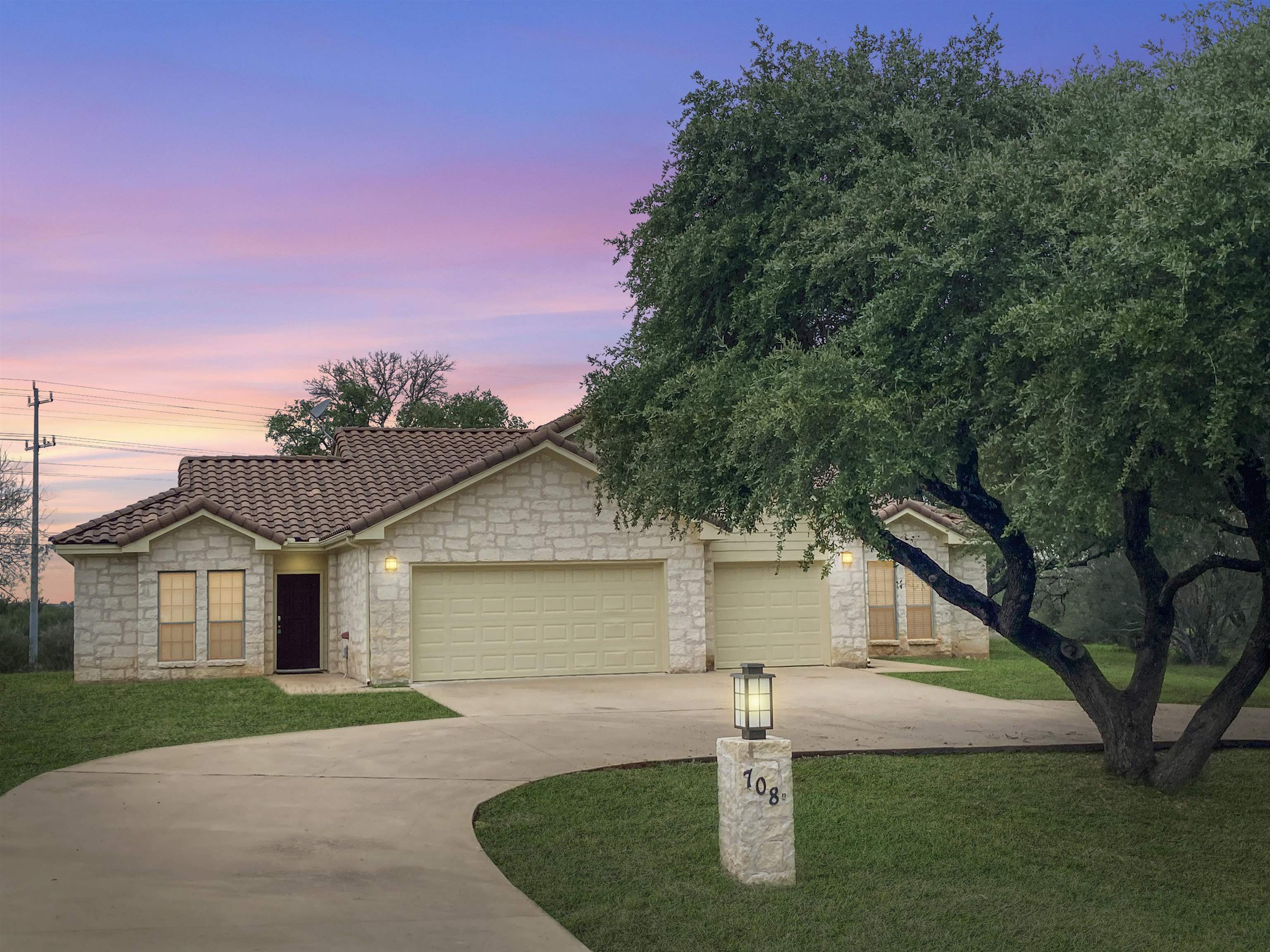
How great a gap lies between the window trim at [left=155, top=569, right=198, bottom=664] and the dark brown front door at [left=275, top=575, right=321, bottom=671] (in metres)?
1.76

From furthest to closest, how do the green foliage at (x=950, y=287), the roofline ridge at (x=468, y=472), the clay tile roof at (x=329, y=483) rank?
the clay tile roof at (x=329, y=483), the roofline ridge at (x=468, y=472), the green foliage at (x=950, y=287)

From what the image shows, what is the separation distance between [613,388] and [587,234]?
885cm

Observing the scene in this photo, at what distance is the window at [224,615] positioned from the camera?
854 inches

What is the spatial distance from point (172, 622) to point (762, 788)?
1701 centimetres

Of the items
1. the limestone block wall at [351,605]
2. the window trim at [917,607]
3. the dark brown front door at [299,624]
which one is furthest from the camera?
the window trim at [917,607]

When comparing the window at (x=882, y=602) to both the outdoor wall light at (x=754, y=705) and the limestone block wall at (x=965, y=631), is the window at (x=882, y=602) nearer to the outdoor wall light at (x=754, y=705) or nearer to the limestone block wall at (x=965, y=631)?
the limestone block wall at (x=965, y=631)

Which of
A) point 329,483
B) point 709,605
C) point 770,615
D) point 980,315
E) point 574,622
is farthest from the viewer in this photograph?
point 329,483

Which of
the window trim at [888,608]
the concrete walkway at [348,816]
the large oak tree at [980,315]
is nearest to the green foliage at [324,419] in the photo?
the window trim at [888,608]

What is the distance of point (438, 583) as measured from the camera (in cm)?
2008

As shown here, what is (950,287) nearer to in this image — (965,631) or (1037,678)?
(1037,678)

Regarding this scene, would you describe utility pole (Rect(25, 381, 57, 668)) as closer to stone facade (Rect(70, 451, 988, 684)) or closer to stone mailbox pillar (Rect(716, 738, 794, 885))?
stone facade (Rect(70, 451, 988, 684))

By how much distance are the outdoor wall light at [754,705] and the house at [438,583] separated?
1217cm

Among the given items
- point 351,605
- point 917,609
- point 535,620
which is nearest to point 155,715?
point 351,605

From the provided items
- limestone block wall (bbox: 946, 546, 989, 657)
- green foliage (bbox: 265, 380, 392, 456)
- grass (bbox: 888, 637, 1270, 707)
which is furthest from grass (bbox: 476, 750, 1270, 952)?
green foliage (bbox: 265, 380, 392, 456)
